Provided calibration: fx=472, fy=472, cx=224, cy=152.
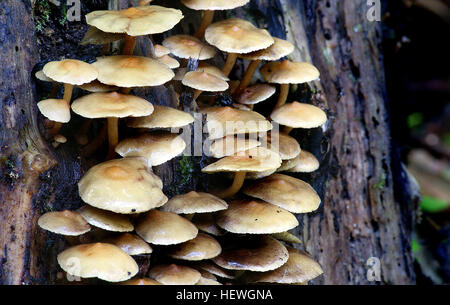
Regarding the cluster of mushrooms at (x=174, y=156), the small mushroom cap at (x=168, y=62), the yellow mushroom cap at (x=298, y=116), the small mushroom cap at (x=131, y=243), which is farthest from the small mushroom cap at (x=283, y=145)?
the small mushroom cap at (x=131, y=243)

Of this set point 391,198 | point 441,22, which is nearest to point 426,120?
point 441,22

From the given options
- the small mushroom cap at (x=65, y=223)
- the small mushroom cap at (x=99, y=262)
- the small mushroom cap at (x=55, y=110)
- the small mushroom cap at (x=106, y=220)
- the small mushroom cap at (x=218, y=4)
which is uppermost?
the small mushroom cap at (x=218, y=4)

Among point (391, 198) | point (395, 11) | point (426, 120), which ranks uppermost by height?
point (395, 11)

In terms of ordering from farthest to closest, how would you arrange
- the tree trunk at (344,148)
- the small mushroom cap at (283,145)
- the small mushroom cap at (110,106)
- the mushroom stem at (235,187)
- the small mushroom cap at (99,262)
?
the tree trunk at (344,148)
the small mushroom cap at (283,145)
the mushroom stem at (235,187)
the small mushroom cap at (110,106)
the small mushroom cap at (99,262)

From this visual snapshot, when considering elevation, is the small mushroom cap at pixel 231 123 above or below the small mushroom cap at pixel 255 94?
below

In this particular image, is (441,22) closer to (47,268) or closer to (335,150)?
(335,150)

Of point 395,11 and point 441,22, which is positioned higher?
point 395,11

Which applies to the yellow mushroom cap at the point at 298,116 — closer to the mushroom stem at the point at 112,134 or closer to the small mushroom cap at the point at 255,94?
the small mushroom cap at the point at 255,94
